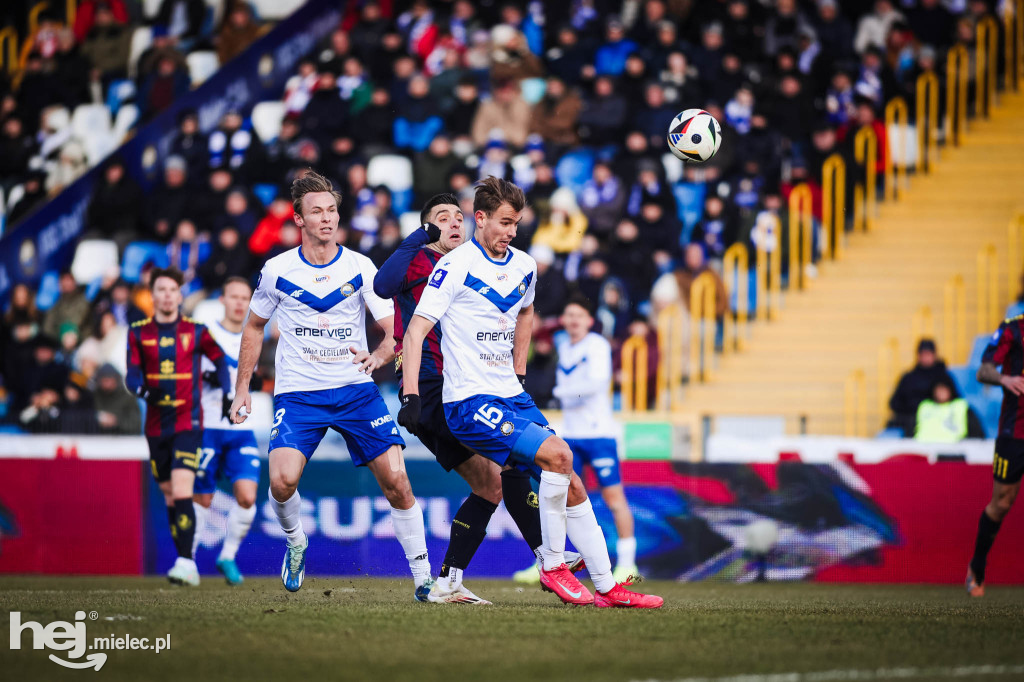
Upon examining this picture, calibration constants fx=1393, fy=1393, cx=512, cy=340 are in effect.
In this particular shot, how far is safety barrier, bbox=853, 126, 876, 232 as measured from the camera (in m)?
18.7

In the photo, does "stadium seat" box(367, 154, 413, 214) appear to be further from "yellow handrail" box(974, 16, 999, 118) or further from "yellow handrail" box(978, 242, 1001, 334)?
"yellow handrail" box(974, 16, 999, 118)

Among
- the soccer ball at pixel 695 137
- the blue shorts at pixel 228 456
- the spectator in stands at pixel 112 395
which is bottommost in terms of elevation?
the blue shorts at pixel 228 456

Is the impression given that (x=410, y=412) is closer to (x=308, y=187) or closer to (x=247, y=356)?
(x=247, y=356)

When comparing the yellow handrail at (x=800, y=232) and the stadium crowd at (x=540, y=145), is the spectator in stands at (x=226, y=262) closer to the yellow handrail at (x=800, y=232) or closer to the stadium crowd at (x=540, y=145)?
the stadium crowd at (x=540, y=145)

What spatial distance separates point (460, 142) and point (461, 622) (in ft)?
43.7

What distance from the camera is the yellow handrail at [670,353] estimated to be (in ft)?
54.9

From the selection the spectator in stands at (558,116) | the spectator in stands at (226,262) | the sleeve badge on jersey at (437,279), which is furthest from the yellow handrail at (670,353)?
the sleeve badge on jersey at (437,279)

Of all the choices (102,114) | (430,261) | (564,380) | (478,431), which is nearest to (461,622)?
(478,431)

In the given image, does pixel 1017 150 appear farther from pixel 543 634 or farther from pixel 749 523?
pixel 543 634

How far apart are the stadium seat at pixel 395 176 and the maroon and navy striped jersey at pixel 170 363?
7873mm

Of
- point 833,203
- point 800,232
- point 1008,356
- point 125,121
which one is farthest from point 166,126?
point 1008,356

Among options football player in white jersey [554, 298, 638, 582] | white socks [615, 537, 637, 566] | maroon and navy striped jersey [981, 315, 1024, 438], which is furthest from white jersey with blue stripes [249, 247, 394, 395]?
maroon and navy striped jersey [981, 315, 1024, 438]

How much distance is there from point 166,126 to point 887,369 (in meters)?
11.7

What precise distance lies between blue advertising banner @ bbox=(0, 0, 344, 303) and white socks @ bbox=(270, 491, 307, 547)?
12.3 meters
